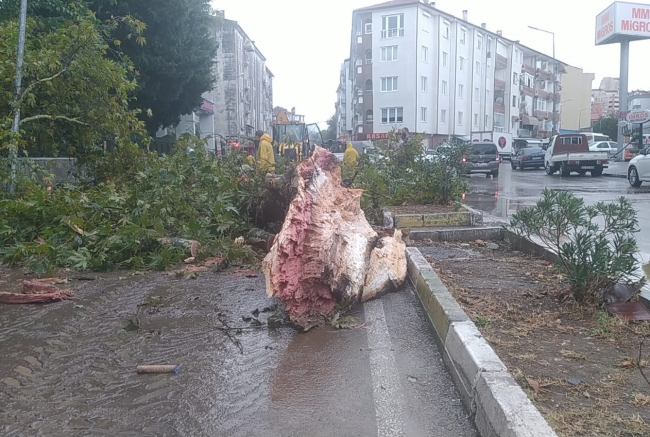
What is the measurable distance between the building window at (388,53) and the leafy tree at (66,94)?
4660 centimetres

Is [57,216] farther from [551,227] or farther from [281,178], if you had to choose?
[551,227]

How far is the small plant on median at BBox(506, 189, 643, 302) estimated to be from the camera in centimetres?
427

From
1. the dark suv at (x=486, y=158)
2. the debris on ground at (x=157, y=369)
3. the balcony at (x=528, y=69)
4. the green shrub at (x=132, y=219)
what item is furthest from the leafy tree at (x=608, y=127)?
the debris on ground at (x=157, y=369)

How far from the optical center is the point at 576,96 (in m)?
99.1

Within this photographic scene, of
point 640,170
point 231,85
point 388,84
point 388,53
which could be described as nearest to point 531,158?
point 640,170

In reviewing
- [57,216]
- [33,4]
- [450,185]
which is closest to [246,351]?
[57,216]

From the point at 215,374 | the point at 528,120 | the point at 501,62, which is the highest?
the point at 501,62

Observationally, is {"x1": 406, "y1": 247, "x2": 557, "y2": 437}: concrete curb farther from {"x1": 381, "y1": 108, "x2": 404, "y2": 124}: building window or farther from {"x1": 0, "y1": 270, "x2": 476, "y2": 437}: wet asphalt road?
{"x1": 381, "y1": 108, "x2": 404, "y2": 124}: building window

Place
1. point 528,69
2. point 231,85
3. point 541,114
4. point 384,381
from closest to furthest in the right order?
point 384,381
point 231,85
point 528,69
point 541,114

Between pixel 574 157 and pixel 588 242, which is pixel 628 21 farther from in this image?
pixel 588 242

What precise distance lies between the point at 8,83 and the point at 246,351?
8149mm

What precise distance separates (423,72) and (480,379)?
54.7 m

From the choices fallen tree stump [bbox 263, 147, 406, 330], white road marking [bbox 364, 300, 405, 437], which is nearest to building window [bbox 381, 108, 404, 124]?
fallen tree stump [bbox 263, 147, 406, 330]

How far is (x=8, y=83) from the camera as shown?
9680 millimetres
